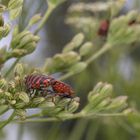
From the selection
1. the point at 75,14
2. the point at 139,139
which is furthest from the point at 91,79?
the point at 139,139

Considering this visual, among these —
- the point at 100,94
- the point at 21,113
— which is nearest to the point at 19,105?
the point at 21,113

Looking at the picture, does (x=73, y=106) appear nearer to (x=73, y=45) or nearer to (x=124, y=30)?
(x=73, y=45)

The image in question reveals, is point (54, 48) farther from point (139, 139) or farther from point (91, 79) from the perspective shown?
point (139, 139)

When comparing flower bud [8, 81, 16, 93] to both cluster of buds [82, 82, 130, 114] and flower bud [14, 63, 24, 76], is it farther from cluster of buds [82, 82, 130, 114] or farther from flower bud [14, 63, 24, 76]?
cluster of buds [82, 82, 130, 114]

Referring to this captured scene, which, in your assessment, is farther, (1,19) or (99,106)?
(99,106)

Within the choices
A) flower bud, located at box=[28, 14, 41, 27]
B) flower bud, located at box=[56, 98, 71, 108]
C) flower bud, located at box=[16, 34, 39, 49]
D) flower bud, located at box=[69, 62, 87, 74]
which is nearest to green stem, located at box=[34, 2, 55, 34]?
flower bud, located at box=[28, 14, 41, 27]

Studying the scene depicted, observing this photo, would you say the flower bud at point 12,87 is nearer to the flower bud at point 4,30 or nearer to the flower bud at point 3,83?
the flower bud at point 3,83
